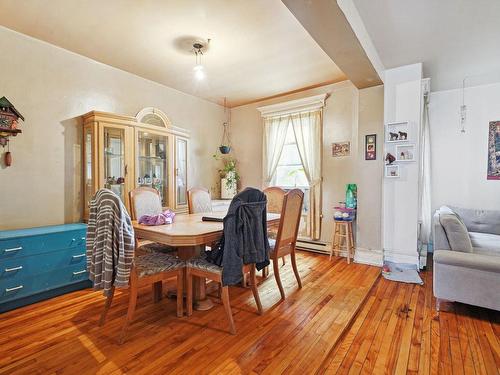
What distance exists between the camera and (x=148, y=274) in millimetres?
1880

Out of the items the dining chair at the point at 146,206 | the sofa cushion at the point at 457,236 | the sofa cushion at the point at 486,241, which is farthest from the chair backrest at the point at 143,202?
the sofa cushion at the point at 486,241

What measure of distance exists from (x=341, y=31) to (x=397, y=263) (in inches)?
108

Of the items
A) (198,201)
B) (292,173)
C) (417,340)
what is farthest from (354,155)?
(417,340)

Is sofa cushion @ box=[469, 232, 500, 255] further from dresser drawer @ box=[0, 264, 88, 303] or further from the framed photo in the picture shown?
dresser drawer @ box=[0, 264, 88, 303]

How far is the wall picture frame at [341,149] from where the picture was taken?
3783 mm

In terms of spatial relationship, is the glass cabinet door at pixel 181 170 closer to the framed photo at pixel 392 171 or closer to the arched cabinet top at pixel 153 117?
the arched cabinet top at pixel 153 117

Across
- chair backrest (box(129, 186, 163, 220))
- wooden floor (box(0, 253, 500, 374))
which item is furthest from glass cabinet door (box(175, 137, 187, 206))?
wooden floor (box(0, 253, 500, 374))

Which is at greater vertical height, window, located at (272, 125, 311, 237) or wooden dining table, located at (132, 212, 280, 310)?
window, located at (272, 125, 311, 237)

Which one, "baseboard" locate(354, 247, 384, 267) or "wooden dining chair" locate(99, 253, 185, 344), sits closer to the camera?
"wooden dining chair" locate(99, 253, 185, 344)

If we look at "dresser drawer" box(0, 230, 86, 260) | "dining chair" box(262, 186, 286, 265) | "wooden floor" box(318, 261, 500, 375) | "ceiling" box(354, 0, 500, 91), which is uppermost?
"ceiling" box(354, 0, 500, 91)

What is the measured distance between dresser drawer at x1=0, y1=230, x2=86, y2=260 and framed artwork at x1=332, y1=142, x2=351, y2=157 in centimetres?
341

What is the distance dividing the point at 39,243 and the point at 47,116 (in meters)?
1.38

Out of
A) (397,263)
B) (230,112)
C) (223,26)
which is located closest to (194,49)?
(223,26)

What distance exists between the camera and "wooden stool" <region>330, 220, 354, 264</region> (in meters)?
3.50
